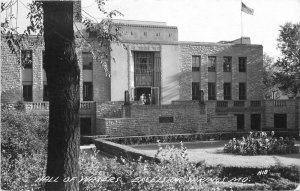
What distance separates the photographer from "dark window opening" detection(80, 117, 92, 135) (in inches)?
1275

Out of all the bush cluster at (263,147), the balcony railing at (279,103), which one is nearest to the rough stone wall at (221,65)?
the balcony railing at (279,103)

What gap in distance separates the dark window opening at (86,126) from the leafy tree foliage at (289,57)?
1998cm

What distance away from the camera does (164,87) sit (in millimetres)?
37062

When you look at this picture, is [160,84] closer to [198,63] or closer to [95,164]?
[198,63]

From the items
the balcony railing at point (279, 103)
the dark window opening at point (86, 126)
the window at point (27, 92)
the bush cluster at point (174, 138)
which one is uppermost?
the window at point (27, 92)

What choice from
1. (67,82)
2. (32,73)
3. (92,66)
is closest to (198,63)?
(92,66)

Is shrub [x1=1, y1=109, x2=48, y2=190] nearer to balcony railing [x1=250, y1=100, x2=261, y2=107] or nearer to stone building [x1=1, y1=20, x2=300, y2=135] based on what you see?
stone building [x1=1, y1=20, x2=300, y2=135]

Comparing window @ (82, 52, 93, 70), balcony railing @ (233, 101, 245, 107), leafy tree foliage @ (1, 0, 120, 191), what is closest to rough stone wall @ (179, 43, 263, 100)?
balcony railing @ (233, 101, 245, 107)

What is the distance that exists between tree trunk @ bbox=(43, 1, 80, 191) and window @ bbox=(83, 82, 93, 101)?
29593mm

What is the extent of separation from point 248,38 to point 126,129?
77.7 feet

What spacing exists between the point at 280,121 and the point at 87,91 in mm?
19555

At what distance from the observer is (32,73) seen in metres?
33.3

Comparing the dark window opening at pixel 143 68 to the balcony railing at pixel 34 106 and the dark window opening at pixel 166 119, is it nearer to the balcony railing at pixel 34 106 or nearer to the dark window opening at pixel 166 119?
the dark window opening at pixel 166 119

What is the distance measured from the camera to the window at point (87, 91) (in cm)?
3519
